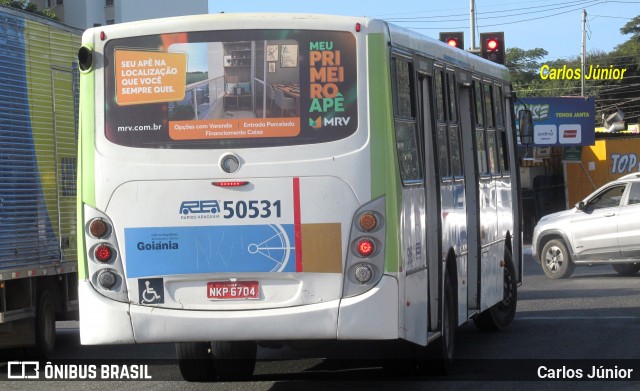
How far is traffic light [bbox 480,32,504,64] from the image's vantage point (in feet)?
76.0

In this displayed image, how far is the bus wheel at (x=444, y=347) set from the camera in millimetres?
10602

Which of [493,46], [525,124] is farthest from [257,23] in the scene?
[493,46]

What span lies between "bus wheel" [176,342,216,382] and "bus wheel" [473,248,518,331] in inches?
188

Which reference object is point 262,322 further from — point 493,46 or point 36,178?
point 493,46

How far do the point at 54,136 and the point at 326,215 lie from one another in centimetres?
545

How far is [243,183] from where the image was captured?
29.3ft

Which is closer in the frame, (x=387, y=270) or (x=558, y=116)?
(x=387, y=270)

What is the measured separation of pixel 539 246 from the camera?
23609 mm

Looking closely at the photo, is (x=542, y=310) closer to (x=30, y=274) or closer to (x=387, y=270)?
(x=30, y=274)

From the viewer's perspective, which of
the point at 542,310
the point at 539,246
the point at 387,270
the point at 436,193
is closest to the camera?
the point at 387,270

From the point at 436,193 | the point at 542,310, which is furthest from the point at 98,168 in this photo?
the point at 542,310

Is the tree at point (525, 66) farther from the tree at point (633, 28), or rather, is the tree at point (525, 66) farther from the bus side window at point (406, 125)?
the bus side window at point (406, 125)

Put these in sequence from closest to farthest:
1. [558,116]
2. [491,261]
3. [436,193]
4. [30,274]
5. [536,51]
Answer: [436,193], [30,274], [491,261], [558,116], [536,51]

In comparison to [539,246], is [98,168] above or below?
above
